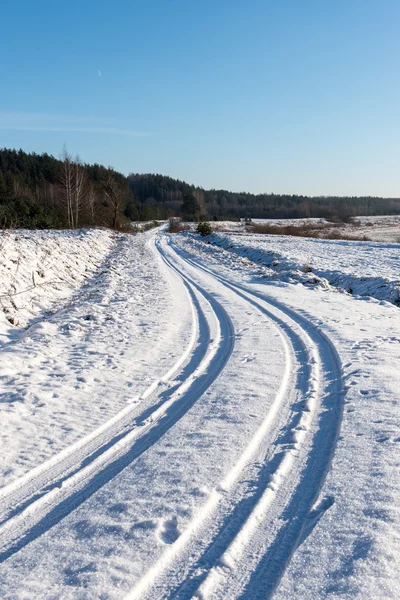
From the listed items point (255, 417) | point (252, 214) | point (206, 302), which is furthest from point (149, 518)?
point (252, 214)

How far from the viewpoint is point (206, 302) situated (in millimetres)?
10781

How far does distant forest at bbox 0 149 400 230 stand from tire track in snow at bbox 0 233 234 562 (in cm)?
976

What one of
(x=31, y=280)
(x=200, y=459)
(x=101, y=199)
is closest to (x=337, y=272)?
(x=31, y=280)

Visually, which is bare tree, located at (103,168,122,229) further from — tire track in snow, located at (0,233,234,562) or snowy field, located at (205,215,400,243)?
tire track in snow, located at (0,233,234,562)

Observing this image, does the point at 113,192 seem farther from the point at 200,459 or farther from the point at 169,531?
the point at 169,531

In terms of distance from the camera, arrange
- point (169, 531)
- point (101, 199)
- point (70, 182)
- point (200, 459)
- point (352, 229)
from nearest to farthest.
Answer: point (169, 531), point (200, 459), point (70, 182), point (101, 199), point (352, 229)

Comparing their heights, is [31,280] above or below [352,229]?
below

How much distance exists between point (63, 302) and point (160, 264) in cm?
941

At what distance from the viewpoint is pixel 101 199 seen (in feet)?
171

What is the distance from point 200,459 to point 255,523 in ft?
2.74

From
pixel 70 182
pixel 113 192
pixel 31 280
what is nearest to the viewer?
pixel 31 280

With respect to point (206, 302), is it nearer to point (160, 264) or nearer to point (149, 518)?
point (149, 518)

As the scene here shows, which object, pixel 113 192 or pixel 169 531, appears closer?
pixel 169 531

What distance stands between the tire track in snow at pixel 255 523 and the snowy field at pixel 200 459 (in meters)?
0.01
